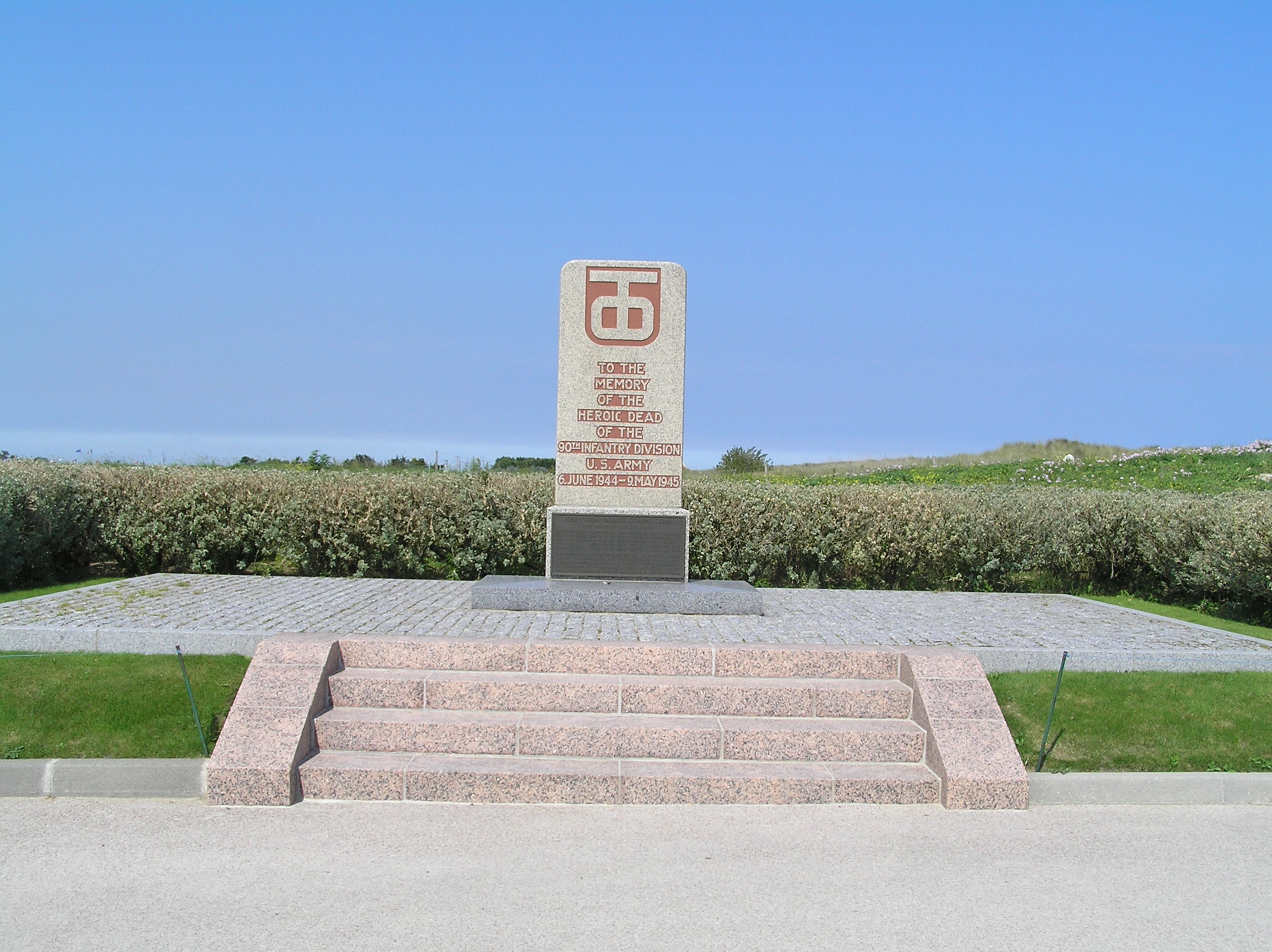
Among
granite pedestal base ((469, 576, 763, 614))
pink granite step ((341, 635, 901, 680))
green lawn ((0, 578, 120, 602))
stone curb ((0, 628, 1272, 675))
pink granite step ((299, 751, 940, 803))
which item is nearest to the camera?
pink granite step ((299, 751, 940, 803))

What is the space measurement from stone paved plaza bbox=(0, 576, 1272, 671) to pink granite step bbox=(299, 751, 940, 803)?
1652 millimetres

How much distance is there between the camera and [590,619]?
28.0ft

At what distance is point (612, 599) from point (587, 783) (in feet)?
11.1

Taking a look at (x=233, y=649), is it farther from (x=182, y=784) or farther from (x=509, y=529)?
(x=509, y=529)

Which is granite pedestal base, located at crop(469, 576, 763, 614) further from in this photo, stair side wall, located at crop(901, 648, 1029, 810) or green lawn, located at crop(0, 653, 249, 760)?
green lawn, located at crop(0, 653, 249, 760)

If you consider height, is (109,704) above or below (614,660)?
below

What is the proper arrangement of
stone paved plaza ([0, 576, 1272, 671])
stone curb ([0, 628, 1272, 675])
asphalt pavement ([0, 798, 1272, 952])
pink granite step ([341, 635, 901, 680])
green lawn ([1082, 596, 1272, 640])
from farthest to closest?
1. green lawn ([1082, 596, 1272, 640])
2. stone paved plaza ([0, 576, 1272, 671])
3. stone curb ([0, 628, 1272, 675])
4. pink granite step ([341, 635, 901, 680])
5. asphalt pavement ([0, 798, 1272, 952])

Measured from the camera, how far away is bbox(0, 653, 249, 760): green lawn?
5945 mm

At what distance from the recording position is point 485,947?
3.88 metres

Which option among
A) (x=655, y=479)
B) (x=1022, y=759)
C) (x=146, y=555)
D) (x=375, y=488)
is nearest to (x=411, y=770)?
(x=1022, y=759)

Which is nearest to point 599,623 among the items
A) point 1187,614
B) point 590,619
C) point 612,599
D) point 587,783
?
point 590,619

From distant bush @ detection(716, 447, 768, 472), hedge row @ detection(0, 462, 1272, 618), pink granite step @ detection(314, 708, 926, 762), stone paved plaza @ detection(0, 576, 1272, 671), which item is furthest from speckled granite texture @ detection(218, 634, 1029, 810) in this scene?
distant bush @ detection(716, 447, 768, 472)

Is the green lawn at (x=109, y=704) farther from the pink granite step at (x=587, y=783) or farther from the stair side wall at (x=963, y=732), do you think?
the stair side wall at (x=963, y=732)

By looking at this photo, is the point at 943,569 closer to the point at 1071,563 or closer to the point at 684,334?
the point at 1071,563
